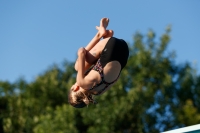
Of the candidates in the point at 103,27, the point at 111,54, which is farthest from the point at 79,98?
the point at 103,27

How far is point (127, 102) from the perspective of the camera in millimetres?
16516

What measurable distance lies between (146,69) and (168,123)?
2484 millimetres

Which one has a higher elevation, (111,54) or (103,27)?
(103,27)

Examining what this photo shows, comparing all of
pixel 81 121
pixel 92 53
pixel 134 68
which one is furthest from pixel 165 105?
pixel 92 53

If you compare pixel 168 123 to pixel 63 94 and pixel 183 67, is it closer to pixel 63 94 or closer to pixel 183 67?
pixel 183 67

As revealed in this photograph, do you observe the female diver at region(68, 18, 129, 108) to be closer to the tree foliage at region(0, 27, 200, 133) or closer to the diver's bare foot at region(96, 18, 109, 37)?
the diver's bare foot at region(96, 18, 109, 37)

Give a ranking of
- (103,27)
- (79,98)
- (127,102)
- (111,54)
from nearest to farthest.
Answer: (111,54), (79,98), (103,27), (127,102)

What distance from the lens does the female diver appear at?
15.4 feet

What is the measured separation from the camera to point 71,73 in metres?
22.1

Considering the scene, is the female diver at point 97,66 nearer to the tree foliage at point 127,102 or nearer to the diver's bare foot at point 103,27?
the diver's bare foot at point 103,27

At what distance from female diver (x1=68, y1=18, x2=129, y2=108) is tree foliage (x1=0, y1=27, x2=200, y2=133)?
34.9ft

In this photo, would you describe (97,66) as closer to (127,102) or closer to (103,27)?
(103,27)

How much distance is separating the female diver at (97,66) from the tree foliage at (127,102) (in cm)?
1063

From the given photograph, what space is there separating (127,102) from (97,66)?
11.9m
